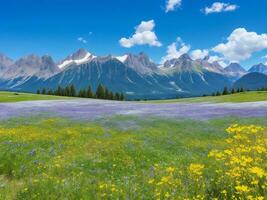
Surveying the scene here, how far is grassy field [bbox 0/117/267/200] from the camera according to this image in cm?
1064

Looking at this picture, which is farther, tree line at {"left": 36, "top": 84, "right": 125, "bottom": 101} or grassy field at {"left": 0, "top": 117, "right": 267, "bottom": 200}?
tree line at {"left": 36, "top": 84, "right": 125, "bottom": 101}

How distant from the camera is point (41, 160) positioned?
16.2 m

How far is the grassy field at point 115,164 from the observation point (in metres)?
10.6

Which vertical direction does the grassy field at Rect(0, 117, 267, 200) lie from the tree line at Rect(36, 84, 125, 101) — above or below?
below

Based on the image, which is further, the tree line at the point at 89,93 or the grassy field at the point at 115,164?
the tree line at the point at 89,93

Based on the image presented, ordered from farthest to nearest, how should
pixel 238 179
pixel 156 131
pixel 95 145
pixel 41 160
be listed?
pixel 156 131, pixel 95 145, pixel 41 160, pixel 238 179

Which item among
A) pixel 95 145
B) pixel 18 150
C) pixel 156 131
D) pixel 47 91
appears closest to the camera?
pixel 18 150

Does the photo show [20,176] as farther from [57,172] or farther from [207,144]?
[207,144]

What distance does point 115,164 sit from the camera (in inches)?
609

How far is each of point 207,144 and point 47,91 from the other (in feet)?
569

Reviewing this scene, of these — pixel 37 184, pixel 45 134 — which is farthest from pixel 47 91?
pixel 37 184

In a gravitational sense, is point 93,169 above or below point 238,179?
below

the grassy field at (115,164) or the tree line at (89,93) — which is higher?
the tree line at (89,93)

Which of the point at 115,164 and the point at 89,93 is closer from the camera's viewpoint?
the point at 115,164
